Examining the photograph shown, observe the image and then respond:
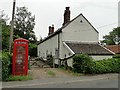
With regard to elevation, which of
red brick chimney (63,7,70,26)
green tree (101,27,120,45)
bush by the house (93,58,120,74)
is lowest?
bush by the house (93,58,120,74)

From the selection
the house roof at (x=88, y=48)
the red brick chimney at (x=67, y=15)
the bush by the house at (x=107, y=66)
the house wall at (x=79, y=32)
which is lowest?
the bush by the house at (x=107, y=66)

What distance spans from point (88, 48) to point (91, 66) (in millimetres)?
8338

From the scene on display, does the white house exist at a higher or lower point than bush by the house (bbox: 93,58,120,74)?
higher

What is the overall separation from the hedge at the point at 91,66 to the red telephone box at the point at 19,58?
18.4 feet

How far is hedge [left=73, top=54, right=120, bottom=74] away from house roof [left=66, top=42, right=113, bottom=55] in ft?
14.4

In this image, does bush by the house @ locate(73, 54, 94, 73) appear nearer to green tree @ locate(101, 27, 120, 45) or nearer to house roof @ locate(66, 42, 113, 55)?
house roof @ locate(66, 42, 113, 55)

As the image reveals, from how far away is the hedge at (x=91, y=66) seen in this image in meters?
21.2

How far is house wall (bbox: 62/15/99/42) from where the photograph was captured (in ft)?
100

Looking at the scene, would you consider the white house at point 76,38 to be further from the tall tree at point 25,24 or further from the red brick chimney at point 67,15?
the tall tree at point 25,24

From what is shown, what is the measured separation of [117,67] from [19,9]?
55.0m

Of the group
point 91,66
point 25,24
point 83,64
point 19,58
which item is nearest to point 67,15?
point 83,64

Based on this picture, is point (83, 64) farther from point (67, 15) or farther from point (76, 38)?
point (67, 15)

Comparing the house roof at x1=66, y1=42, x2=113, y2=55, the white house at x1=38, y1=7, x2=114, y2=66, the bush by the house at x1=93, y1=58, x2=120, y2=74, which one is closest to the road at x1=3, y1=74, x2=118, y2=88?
the bush by the house at x1=93, y1=58, x2=120, y2=74

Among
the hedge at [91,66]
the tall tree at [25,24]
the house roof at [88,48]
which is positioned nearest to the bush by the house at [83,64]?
the hedge at [91,66]
